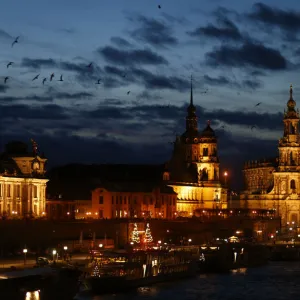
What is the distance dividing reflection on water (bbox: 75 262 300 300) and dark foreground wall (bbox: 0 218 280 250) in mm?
19646

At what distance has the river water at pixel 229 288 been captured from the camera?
81.9 m

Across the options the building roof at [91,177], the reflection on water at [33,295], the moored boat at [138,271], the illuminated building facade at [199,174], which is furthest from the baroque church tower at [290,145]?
the reflection on water at [33,295]

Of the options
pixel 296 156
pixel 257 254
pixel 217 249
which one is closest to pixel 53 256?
pixel 217 249

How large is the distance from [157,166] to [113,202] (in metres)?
24.3

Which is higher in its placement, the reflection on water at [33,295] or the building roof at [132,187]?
the building roof at [132,187]

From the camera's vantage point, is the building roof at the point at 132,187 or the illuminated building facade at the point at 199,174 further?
the illuminated building facade at the point at 199,174

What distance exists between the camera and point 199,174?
170 meters

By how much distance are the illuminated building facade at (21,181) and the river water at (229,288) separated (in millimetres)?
30609

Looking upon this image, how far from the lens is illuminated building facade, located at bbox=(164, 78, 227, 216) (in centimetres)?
16688

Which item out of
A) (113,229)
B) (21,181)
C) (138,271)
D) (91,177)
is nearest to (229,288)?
(138,271)

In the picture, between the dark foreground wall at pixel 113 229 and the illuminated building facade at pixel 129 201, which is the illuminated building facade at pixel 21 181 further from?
the illuminated building facade at pixel 129 201

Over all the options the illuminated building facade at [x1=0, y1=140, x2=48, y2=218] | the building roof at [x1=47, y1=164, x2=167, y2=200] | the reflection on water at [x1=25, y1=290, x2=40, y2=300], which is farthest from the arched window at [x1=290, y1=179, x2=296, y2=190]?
the reflection on water at [x1=25, y1=290, x2=40, y2=300]

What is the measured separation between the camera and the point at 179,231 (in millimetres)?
138125

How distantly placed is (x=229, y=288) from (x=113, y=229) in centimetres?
3584
